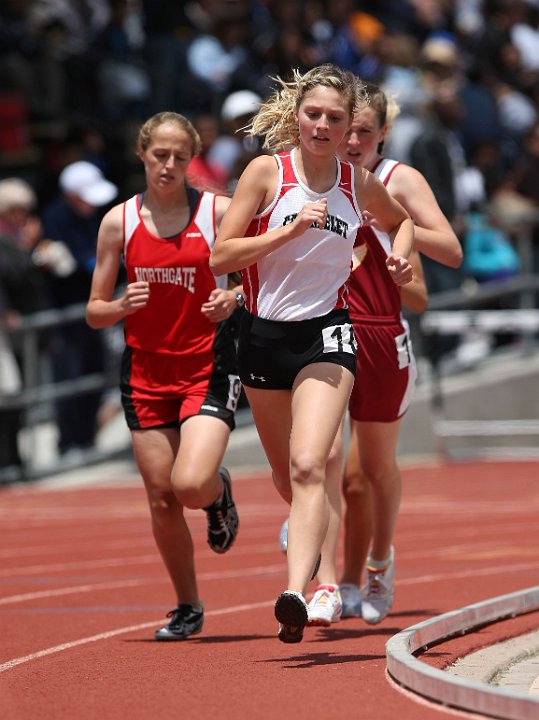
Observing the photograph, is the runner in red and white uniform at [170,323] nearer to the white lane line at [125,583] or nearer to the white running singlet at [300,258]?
the white running singlet at [300,258]

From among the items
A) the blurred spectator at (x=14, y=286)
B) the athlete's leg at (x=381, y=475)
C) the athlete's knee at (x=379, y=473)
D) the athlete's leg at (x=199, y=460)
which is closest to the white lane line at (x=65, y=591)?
the athlete's leg at (x=199, y=460)

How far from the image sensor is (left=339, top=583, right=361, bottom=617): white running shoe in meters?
8.40

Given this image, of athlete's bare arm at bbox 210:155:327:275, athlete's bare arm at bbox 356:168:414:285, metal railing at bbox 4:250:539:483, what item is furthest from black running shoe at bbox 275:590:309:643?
metal railing at bbox 4:250:539:483

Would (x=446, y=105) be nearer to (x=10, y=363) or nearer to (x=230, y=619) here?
(x=10, y=363)

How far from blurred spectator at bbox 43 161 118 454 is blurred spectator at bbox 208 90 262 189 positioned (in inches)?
42.7

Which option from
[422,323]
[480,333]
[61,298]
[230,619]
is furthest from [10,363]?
[230,619]

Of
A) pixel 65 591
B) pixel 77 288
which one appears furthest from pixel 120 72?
pixel 65 591

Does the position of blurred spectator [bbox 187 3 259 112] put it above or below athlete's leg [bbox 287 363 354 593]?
above

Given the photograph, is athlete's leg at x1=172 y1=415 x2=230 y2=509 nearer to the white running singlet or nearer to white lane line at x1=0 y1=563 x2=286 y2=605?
the white running singlet

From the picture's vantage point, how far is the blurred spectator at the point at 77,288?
15.2 metres

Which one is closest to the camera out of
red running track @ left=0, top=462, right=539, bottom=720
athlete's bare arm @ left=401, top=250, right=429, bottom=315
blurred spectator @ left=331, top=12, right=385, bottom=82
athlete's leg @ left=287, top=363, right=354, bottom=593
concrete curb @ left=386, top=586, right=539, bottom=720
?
concrete curb @ left=386, top=586, right=539, bottom=720

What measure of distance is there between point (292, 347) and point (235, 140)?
9.00 metres

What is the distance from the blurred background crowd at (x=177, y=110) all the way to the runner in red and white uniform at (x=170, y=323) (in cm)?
660

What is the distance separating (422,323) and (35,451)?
13.1 feet
